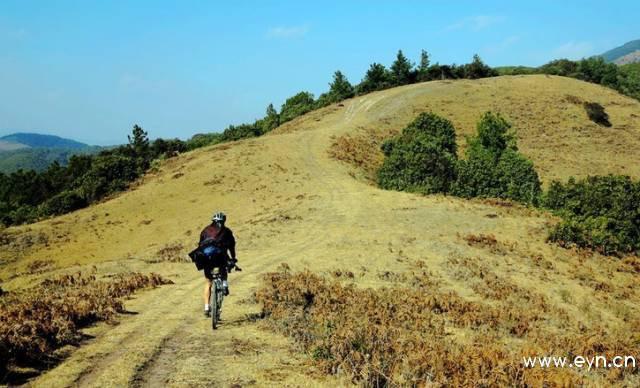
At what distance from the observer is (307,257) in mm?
23453

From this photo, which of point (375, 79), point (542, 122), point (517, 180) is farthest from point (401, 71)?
point (517, 180)

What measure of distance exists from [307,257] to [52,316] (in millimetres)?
13135

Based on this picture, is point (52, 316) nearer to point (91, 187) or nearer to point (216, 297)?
point (216, 297)

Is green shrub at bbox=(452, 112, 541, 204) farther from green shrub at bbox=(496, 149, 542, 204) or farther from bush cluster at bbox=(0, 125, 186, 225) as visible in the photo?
bush cluster at bbox=(0, 125, 186, 225)

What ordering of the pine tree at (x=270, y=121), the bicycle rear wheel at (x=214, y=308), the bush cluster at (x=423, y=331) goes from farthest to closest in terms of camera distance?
the pine tree at (x=270, y=121)
the bicycle rear wheel at (x=214, y=308)
the bush cluster at (x=423, y=331)

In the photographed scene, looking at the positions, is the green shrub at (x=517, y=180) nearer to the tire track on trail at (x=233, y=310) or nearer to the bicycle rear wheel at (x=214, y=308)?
the tire track on trail at (x=233, y=310)

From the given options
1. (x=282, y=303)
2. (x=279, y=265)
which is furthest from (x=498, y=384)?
(x=279, y=265)

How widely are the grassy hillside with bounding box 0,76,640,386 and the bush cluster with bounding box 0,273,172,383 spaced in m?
0.58

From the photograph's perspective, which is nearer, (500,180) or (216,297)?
(216,297)

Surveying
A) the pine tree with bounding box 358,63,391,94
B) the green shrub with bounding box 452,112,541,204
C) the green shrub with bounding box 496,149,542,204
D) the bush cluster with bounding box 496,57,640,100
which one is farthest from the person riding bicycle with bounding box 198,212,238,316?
the bush cluster with bounding box 496,57,640,100

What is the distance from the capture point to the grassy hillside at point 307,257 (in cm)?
1024

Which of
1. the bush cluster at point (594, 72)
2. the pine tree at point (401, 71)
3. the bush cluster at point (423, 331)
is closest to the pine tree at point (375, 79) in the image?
the pine tree at point (401, 71)

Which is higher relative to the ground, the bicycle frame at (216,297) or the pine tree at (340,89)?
the pine tree at (340,89)

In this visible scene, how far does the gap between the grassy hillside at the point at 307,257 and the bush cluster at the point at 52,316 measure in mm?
580
